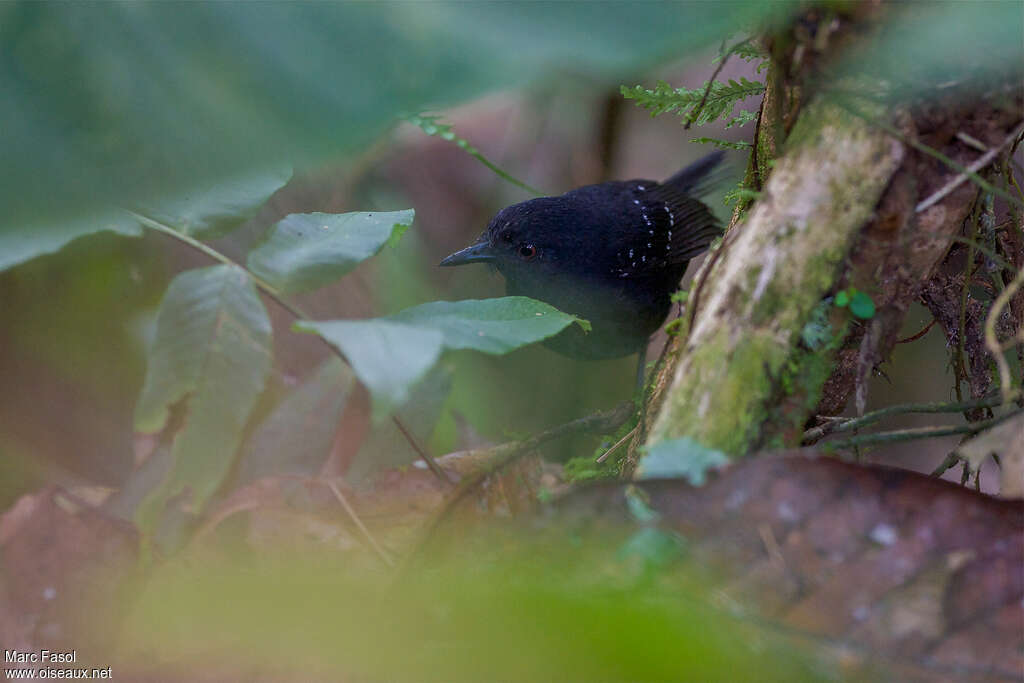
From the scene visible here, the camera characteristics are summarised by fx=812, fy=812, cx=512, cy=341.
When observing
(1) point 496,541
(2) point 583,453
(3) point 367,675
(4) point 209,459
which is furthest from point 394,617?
(2) point 583,453

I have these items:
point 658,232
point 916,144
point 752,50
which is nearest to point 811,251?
point 916,144

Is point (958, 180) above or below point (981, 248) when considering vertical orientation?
above

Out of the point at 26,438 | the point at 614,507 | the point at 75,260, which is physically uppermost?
the point at 614,507

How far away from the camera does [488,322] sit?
1626 millimetres

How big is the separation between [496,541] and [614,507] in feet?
0.69

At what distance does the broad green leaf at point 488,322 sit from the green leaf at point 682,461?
365 mm

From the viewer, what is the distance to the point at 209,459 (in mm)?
1486

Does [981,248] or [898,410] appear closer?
[981,248]

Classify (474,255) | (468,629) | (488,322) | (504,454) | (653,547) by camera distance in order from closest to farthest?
(468,629)
(653,547)
(488,322)
(504,454)
(474,255)

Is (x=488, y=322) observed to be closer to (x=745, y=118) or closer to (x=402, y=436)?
(x=402, y=436)

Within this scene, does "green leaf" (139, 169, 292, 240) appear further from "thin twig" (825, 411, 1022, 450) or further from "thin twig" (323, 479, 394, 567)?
"thin twig" (825, 411, 1022, 450)

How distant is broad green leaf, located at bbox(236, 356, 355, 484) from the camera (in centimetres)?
207

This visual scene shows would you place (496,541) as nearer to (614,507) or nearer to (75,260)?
(614,507)

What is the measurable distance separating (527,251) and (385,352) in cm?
242
